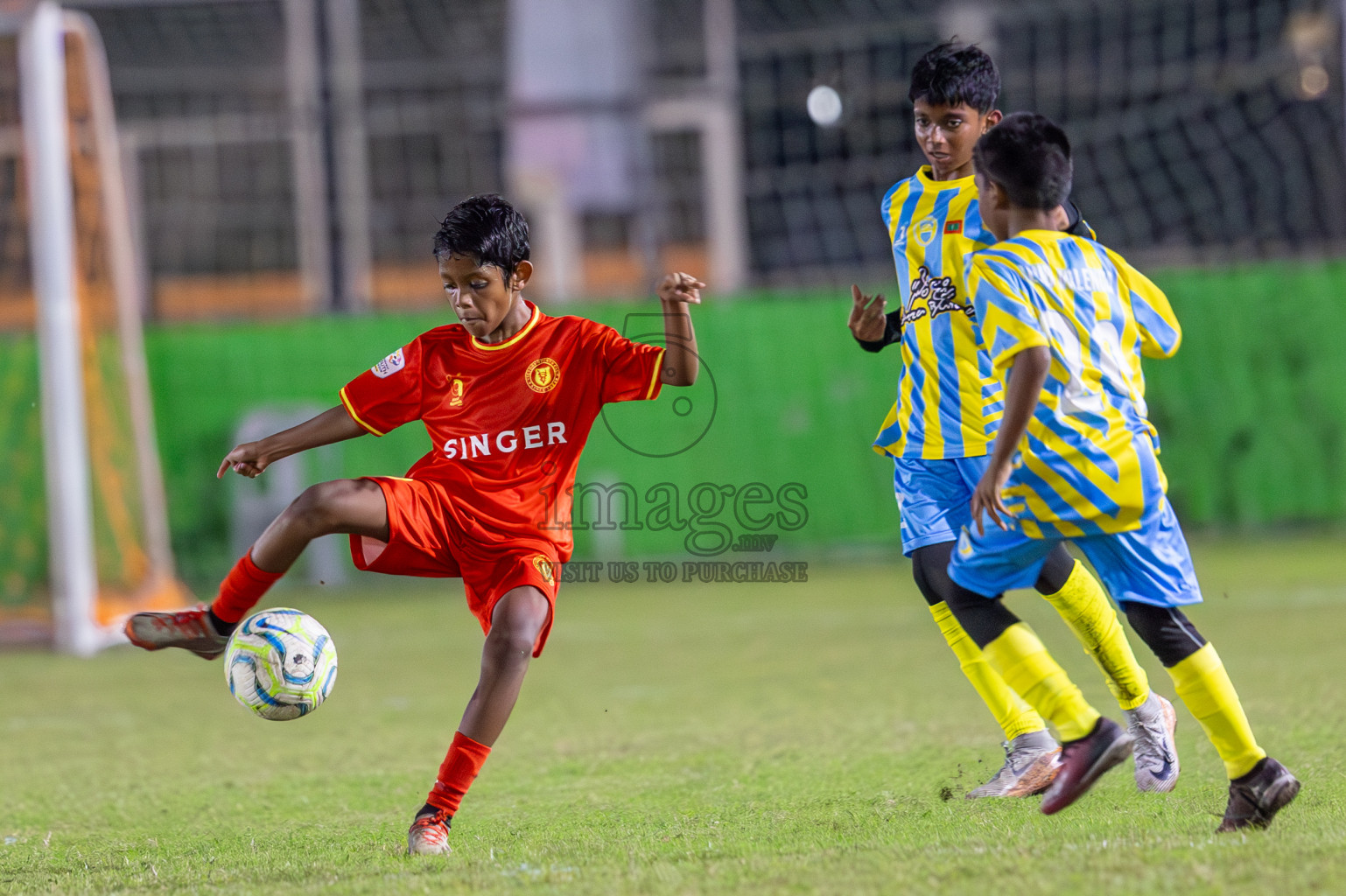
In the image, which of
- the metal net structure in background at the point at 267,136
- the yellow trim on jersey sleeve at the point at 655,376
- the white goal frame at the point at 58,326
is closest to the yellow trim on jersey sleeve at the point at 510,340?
the yellow trim on jersey sleeve at the point at 655,376

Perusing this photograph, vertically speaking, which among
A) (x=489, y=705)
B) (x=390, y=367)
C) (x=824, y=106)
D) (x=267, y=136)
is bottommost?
(x=489, y=705)

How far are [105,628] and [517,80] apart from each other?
972 centimetres

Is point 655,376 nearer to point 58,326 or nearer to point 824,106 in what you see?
point 58,326

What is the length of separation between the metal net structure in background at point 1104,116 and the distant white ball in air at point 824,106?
0.12 metres

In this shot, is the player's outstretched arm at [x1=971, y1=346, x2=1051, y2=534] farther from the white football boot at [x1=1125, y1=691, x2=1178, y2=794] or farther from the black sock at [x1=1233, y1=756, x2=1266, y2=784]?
the white football boot at [x1=1125, y1=691, x2=1178, y2=794]

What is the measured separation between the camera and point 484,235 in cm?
391

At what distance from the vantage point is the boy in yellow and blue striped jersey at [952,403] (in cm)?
396

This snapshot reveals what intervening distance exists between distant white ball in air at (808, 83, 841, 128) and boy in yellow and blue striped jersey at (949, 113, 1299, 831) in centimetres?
1383

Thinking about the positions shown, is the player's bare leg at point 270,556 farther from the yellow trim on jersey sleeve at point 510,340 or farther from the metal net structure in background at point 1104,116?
the metal net structure in background at point 1104,116

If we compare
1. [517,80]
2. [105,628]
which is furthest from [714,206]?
[105,628]

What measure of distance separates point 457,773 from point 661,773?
106 cm

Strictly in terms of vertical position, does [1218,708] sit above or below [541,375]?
below

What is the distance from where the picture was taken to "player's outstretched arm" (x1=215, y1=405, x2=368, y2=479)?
4.07 metres

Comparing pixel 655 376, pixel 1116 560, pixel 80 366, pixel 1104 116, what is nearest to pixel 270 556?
pixel 655 376
